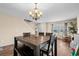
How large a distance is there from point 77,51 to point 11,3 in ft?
4.00

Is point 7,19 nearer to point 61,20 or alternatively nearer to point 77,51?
point 61,20

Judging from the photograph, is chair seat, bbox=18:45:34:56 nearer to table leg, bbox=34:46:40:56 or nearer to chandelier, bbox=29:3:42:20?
table leg, bbox=34:46:40:56

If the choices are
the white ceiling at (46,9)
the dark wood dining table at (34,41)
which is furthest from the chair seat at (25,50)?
the white ceiling at (46,9)

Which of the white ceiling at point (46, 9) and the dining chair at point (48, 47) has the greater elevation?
the white ceiling at point (46, 9)

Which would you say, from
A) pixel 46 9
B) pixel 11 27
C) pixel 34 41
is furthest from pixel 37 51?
pixel 46 9

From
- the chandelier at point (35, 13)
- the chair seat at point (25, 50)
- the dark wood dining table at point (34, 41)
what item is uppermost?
the chandelier at point (35, 13)

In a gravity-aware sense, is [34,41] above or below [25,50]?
above

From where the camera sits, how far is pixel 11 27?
4.33 ft

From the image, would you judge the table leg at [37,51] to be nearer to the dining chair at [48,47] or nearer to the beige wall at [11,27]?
the dining chair at [48,47]

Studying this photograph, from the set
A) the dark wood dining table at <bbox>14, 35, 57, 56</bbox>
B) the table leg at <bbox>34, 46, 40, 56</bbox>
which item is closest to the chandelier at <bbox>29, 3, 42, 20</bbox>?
the dark wood dining table at <bbox>14, 35, 57, 56</bbox>

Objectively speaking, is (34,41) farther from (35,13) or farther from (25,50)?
(35,13)

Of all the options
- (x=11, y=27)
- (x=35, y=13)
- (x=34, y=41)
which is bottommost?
(x=34, y=41)

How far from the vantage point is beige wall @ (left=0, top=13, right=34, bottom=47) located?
128 centimetres

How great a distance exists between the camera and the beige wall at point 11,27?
4.21 ft
